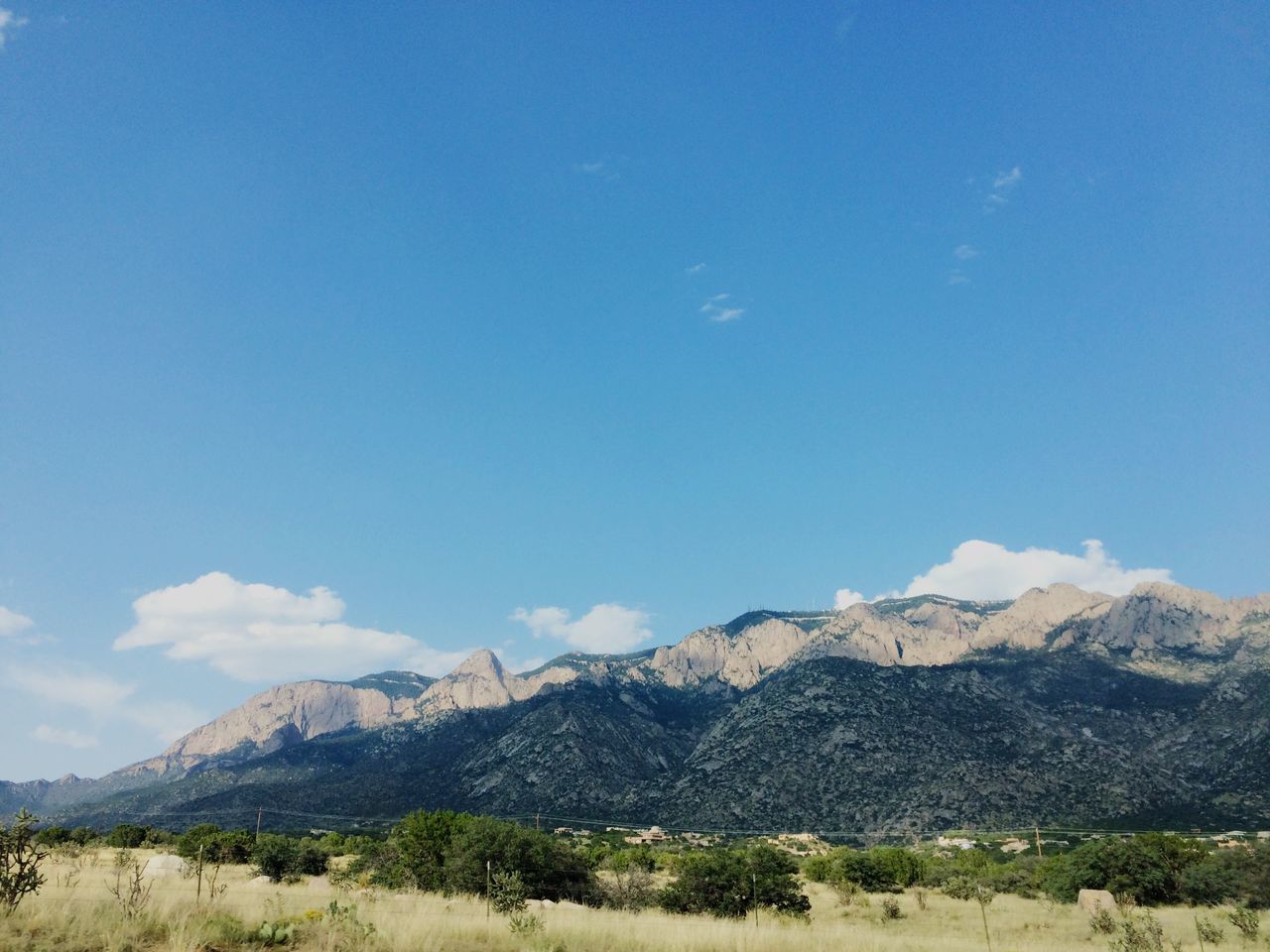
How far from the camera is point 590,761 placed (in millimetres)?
139875

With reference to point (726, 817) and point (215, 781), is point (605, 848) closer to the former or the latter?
point (726, 817)

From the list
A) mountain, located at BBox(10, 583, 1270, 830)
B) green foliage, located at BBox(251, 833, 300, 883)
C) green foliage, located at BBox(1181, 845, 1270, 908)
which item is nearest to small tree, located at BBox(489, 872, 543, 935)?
green foliage, located at BBox(251, 833, 300, 883)

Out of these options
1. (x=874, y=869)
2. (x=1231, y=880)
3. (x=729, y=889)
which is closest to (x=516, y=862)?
(x=729, y=889)

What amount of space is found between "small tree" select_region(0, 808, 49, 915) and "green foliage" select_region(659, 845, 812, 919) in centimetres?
3127

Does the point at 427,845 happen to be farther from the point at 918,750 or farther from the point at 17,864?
the point at 918,750

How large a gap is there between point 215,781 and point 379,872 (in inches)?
7389

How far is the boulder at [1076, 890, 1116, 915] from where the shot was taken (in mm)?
37716

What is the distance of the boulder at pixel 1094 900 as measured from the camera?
37716 millimetres

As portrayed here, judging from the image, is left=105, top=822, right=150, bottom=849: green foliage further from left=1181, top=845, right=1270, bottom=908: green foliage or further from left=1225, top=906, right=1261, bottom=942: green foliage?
left=1181, top=845, right=1270, bottom=908: green foliage

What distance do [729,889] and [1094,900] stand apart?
20548mm

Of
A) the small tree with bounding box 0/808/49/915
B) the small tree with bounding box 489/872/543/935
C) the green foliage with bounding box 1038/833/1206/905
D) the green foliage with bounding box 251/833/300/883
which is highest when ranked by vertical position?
the small tree with bounding box 0/808/49/915

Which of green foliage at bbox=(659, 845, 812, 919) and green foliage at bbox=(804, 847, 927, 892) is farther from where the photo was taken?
green foliage at bbox=(804, 847, 927, 892)

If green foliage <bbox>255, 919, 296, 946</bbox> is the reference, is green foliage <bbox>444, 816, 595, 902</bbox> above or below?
below

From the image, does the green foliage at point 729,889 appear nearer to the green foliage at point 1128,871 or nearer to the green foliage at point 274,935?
the green foliage at point 1128,871
